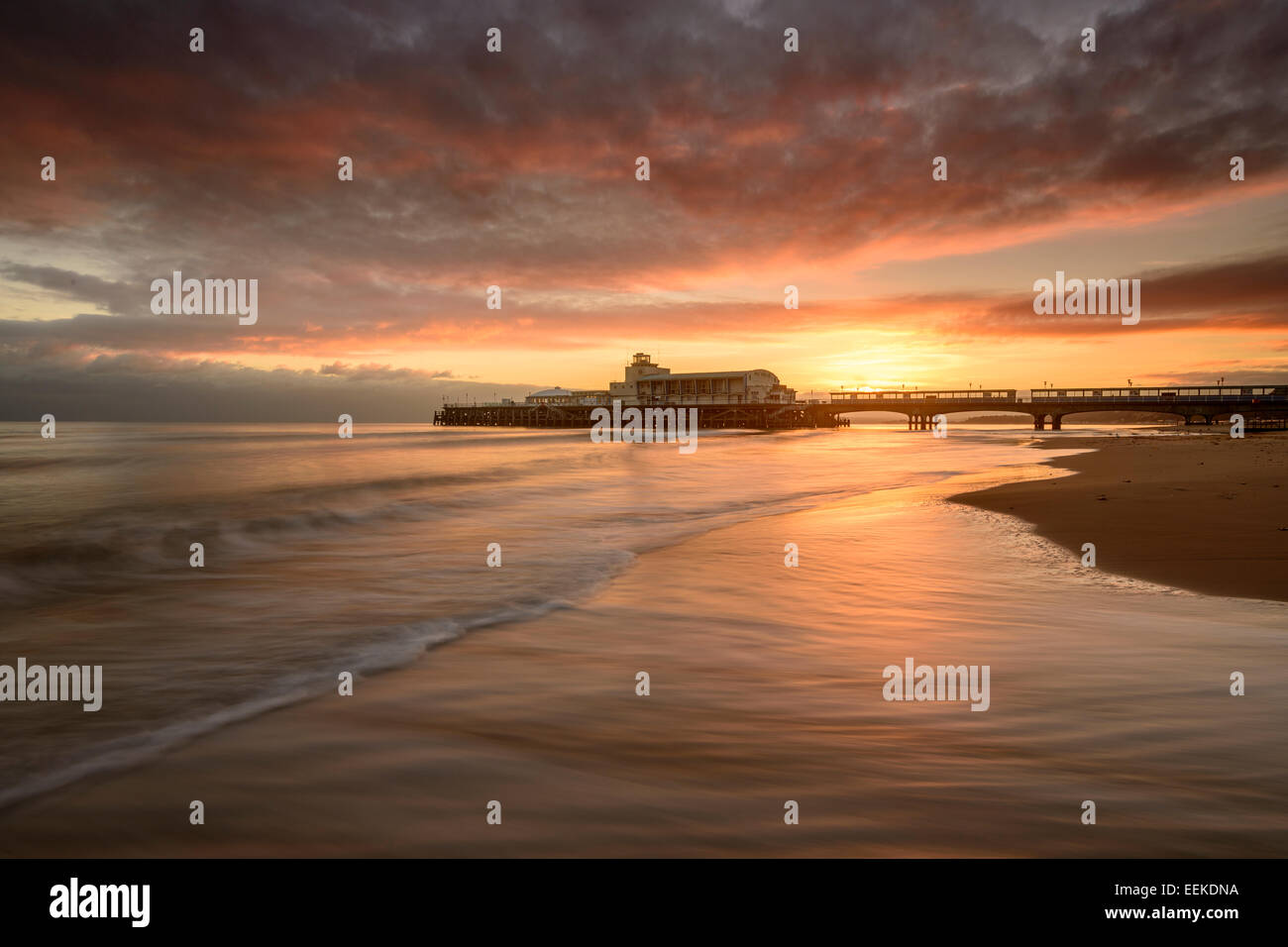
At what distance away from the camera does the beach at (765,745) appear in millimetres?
3172

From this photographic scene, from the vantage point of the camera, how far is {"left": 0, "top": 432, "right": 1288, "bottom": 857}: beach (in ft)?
10.4

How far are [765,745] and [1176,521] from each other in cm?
1162

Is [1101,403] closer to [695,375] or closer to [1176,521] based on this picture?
[695,375]

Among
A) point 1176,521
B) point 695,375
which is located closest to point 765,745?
point 1176,521

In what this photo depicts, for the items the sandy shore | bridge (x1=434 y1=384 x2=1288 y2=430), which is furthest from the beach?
bridge (x1=434 y1=384 x2=1288 y2=430)

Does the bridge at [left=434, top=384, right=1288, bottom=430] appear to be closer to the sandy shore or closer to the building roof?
the building roof

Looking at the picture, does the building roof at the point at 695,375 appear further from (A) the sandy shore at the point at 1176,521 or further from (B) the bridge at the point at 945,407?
(A) the sandy shore at the point at 1176,521

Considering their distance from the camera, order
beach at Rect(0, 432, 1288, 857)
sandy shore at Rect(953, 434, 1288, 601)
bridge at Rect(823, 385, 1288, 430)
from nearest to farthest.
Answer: beach at Rect(0, 432, 1288, 857) < sandy shore at Rect(953, 434, 1288, 601) < bridge at Rect(823, 385, 1288, 430)

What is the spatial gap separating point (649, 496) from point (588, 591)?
47.4ft

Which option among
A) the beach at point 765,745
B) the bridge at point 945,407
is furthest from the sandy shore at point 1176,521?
the bridge at point 945,407

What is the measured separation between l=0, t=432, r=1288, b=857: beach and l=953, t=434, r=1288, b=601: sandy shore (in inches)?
11.0

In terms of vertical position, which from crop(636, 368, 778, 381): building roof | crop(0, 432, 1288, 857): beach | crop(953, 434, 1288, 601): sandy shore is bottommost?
crop(0, 432, 1288, 857): beach

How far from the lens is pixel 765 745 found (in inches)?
162
